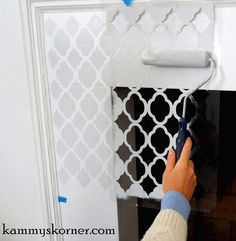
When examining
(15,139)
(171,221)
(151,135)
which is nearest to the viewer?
(171,221)

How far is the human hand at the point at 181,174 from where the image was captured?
0.72 meters

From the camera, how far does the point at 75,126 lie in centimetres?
90

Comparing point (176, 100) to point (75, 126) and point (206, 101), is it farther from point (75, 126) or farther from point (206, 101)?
point (75, 126)

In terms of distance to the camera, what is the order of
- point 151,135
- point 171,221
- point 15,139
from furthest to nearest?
1. point 15,139
2. point 151,135
3. point 171,221

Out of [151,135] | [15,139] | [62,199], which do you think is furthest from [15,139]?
[151,135]

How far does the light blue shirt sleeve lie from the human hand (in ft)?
0.05

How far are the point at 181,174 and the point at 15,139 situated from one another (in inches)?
17.2

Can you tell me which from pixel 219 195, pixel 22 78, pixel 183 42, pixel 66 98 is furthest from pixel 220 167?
pixel 22 78

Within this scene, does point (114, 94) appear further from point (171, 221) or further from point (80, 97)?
point (171, 221)

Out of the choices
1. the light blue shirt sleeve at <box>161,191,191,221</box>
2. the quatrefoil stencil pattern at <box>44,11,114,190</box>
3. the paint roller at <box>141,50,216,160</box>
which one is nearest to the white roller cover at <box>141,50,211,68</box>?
the paint roller at <box>141,50,216,160</box>

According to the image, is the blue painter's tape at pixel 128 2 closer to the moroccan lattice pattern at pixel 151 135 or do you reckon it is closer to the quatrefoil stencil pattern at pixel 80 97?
the quatrefoil stencil pattern at pixel 80 97

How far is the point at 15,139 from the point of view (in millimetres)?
948

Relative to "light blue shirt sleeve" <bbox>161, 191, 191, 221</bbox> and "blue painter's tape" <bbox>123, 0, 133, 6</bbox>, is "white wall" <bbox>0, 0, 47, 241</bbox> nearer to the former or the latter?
"blue painter's tape" <bbox>123, 0, 133, 6</bbox>

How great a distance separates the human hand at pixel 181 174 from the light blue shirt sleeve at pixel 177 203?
1 cm
